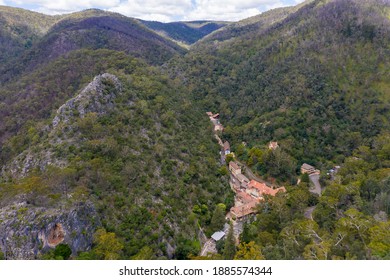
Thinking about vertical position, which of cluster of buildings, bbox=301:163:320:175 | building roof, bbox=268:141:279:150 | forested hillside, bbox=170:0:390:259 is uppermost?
forested hillside, bbox=170:0:390:259

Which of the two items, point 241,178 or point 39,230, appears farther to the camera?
point 241,178

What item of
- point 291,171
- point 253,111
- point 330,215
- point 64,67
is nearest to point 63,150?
point 330,215

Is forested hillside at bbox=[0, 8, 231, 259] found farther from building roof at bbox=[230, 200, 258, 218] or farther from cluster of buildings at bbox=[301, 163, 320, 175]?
→ cluster of buildings at bbox=[301, 163, 320, 175]

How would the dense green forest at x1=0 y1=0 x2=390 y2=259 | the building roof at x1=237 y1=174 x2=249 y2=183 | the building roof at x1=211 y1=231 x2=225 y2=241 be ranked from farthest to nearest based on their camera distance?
the building roof at x1=237 y1=174 x2=249 y2=183 < the building roof at x1=211 y1=231 x2=225 y2=241 < the dense green forest at x1=0 y1=0 x2=390 y2=259

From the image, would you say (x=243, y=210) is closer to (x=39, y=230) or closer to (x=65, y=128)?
(x=39, y=230)

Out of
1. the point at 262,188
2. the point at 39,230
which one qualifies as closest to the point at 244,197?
the point at 262,188

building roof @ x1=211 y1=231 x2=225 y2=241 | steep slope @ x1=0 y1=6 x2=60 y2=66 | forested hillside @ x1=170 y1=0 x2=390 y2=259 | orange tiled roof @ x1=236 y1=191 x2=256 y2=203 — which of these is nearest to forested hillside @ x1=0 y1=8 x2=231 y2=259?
building roof @ x1=211 y1=231 x2=225 y2=241
